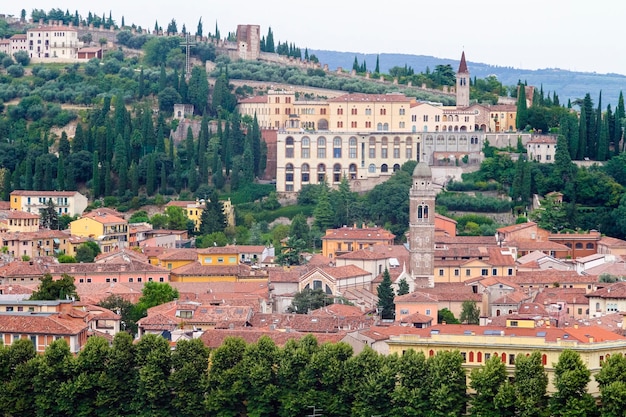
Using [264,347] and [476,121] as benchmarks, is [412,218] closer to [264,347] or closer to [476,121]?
[264,347]

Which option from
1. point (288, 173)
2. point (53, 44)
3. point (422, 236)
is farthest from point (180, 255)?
point (53, 44)

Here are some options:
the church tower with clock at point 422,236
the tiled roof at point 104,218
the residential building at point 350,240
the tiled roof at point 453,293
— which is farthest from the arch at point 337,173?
the tiled roof at point 453,293

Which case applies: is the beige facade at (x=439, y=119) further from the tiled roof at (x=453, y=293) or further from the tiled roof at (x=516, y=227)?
the tiled roof at (x=453, y=293)

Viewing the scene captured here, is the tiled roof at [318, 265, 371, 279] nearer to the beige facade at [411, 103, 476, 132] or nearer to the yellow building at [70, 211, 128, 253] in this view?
the yellow building at [70, 211, 128, 253]

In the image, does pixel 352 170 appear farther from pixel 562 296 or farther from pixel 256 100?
pixel 562 296

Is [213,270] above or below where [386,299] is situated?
below
